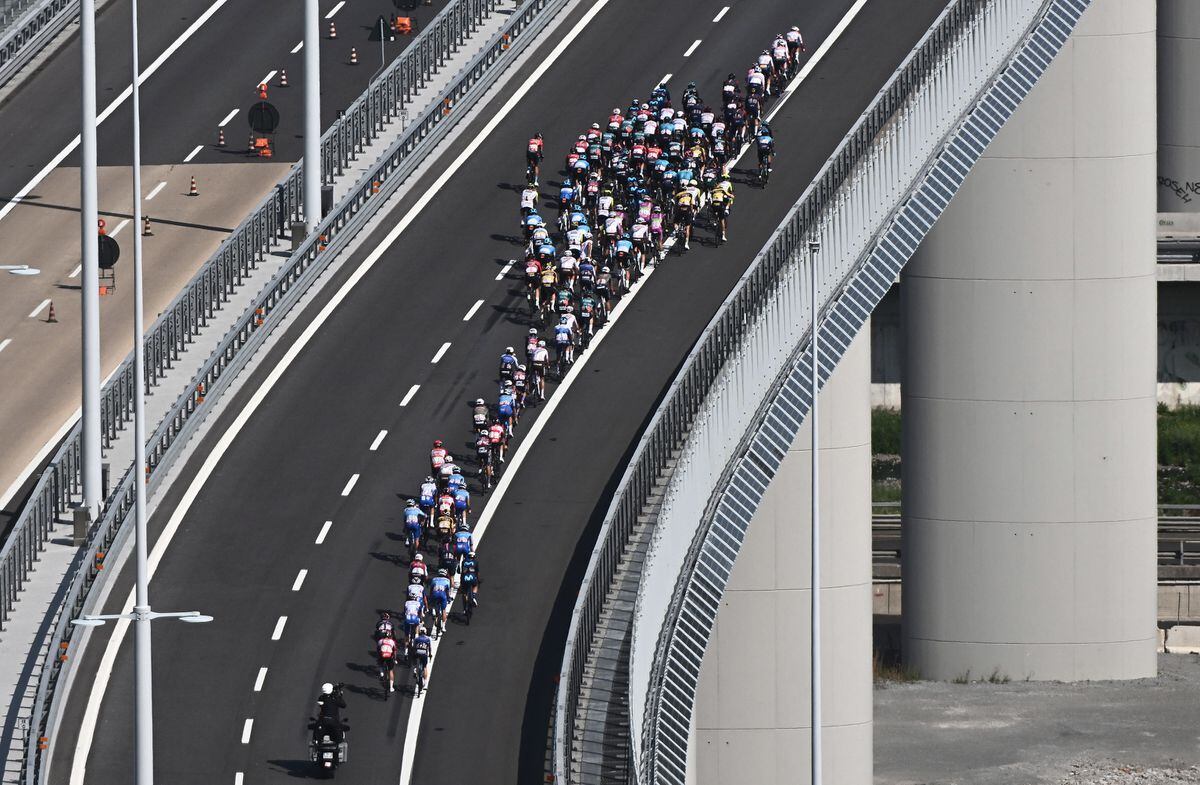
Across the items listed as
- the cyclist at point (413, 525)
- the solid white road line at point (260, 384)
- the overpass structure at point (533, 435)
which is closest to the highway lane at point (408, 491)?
the overpass structure at point (533, 435)

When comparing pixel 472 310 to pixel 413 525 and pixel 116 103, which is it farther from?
pixel 116 103

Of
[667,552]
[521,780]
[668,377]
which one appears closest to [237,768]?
[521,780]

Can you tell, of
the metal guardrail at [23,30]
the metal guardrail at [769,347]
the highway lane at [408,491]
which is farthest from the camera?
the metal guardrail at [23,30]

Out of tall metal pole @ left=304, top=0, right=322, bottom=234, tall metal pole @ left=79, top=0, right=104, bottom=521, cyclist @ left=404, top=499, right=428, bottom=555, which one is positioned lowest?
cyclist @ left=404, top=499, right=428, bottom=555

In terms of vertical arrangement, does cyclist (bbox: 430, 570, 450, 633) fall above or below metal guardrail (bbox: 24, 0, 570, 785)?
below

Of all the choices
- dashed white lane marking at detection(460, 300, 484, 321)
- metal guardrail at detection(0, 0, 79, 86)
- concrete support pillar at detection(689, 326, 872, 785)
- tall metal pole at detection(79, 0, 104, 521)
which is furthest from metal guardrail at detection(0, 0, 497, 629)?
concrete support pillar at detection(689, 326, 872, 785)

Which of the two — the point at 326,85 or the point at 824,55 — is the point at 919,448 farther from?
the point at 326,85

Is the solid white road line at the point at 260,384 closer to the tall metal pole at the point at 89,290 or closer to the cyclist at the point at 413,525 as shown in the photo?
the tall metal pole at the point at 89,290

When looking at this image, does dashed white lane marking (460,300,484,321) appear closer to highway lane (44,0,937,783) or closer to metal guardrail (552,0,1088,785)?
highway lane (44,0,937,783)
